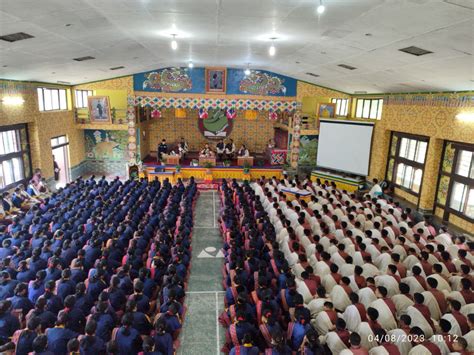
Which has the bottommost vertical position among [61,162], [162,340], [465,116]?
[162,340]

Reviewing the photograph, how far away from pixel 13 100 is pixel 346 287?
37.9 ft

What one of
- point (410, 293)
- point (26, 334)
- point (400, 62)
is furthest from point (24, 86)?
point (410, 293)

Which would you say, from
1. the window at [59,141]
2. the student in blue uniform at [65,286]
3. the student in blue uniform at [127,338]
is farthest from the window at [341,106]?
the student in blue uniform at [127,338]

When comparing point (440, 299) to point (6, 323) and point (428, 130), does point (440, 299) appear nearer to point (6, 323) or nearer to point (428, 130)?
point (6, 323)

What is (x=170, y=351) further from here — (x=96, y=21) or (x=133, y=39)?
(x=133, y=39)

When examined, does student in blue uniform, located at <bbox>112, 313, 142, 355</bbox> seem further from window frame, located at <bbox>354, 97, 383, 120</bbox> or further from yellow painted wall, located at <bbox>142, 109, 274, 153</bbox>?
yellow painted wall, located at <bbox>142, 109, 274, 153</bbox>

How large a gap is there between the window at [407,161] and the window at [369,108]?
153 centimetres

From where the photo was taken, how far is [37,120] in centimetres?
1289

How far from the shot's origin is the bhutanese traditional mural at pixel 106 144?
17.7m

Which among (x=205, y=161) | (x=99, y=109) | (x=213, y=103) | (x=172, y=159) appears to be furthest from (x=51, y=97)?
(x=205, y=161)

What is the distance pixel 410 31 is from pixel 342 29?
1301mm

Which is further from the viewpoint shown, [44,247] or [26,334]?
[44,247]

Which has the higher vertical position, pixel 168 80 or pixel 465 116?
pixel 168 80

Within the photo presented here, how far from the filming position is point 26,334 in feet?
15.1
